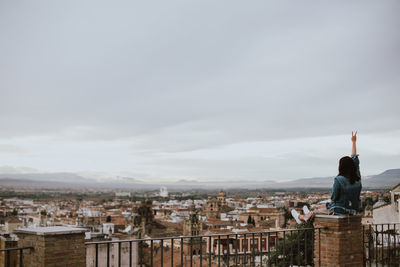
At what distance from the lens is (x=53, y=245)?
3641 millimetres

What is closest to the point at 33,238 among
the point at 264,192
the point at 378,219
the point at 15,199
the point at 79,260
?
the point at 79,260

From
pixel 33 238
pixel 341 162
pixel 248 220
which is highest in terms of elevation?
pixel 341 162

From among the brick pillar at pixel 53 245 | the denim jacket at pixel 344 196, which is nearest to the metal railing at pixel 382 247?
the denim jacket at pixel 344 196

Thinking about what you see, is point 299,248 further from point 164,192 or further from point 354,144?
point 164,192

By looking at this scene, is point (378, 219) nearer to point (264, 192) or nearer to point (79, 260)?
point (79, 260)

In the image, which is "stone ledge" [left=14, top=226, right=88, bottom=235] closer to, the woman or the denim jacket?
the woman

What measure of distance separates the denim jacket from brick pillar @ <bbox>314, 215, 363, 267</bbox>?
13cm

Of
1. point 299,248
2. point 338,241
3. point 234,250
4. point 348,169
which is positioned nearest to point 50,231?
point 299,248

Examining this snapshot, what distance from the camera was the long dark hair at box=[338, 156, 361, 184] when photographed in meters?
5.39

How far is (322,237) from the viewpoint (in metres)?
5.49

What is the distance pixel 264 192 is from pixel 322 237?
61280 millimetres

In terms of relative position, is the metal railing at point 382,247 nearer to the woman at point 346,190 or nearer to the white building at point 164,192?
the woman at point 346,190

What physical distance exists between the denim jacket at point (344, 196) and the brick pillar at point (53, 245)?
3567 millimetres

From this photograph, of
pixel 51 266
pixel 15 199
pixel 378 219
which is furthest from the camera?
pixel 15 199
